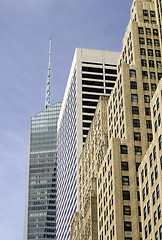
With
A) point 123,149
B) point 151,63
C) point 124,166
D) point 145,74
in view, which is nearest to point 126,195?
point 124,166

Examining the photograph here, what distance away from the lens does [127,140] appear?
4651 inches

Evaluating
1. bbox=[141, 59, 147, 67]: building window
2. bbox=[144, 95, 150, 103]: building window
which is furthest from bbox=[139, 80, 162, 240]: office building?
bbox=[141, 59, 147, 67]: building window

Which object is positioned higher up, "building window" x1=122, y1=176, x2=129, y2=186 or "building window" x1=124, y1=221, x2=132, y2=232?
"building window" x1=122, y1=176, x2=129, y2=186

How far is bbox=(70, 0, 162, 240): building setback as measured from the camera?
10912 centimetres

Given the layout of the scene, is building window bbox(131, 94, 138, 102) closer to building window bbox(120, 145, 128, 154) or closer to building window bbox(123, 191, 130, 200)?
building window bbox(120, 145, 128, 154)

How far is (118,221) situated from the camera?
108 metres

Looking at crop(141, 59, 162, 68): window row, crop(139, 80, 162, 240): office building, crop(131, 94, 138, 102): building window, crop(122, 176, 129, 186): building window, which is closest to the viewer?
crop(139, 80, 162, 240): office building

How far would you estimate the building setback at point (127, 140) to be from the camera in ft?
358

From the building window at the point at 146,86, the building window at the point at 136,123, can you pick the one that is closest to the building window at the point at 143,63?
the building window at the point at 146,86

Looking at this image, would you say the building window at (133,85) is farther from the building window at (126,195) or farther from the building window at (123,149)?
the building window at (126,195)

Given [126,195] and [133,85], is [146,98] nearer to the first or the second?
[133,85]

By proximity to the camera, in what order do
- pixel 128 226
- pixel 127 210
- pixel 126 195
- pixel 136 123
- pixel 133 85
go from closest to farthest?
pixel 128 226 < pixel 127 210 < pixel 126 195 < pixel 136 123 < pixel 133 85

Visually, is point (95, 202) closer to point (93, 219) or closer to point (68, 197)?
point (93, 219)

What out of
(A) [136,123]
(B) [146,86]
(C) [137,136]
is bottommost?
(C) [137,136]
